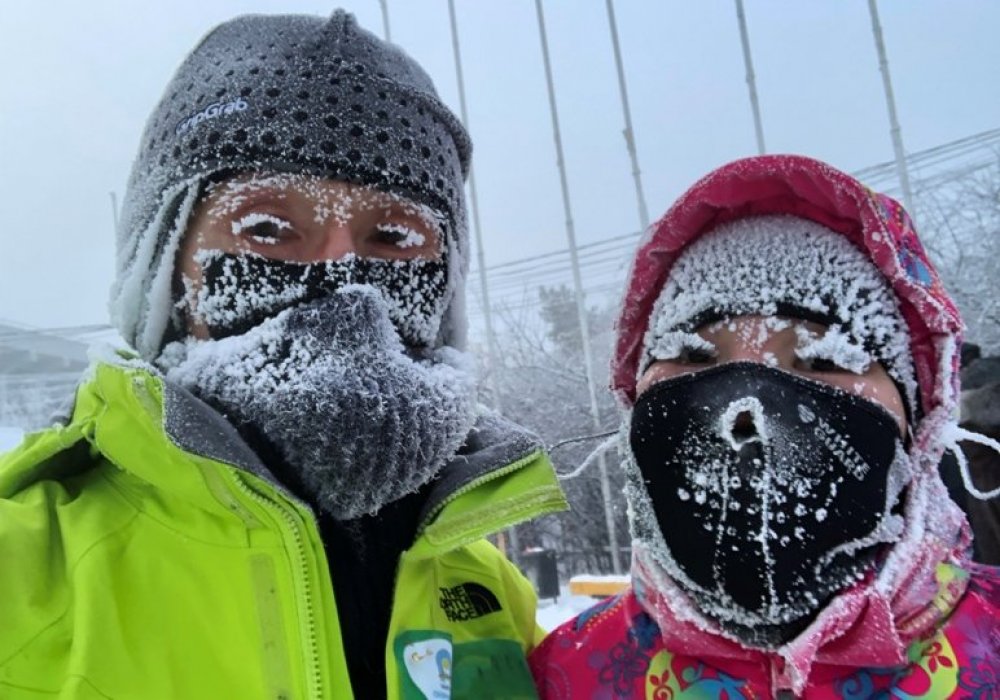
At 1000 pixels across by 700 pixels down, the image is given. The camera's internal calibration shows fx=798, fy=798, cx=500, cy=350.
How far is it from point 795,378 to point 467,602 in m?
0.71

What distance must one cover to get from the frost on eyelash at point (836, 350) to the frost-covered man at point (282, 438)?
0.51 meters

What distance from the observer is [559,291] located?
24875mm

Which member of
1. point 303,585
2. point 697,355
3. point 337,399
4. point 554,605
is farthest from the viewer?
point 554,605

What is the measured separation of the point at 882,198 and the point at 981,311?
1397cm

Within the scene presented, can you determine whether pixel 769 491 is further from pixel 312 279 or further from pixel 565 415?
pixel 565 415

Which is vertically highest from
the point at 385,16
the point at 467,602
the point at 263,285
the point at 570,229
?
the point at 385,16

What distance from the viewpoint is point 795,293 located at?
141 cm

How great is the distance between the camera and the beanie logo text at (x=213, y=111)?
1459 millimetres

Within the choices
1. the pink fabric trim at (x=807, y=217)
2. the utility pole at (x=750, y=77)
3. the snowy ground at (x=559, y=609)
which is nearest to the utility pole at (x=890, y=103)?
the utility pole at (x=750, y=77)

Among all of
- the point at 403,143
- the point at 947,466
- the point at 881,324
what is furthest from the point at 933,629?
the point at 947,466

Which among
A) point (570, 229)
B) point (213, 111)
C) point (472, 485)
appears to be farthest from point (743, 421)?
point (570, 229)

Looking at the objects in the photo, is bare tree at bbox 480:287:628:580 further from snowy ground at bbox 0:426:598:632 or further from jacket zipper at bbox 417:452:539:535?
jacket zipper at bbox 417:452:539:535

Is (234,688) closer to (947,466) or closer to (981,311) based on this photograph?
(947,466)

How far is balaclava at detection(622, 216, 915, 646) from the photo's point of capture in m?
1.26
